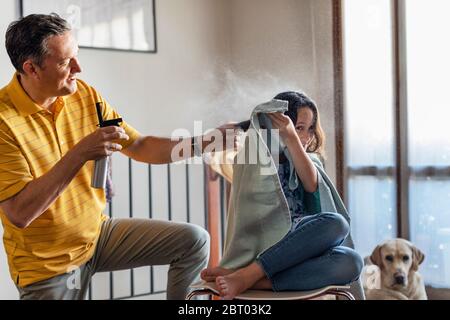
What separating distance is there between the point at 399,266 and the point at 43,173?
3.08 feet

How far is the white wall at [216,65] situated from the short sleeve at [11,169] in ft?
1.52

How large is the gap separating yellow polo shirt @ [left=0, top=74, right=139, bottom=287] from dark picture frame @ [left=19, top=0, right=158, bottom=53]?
0.29 metres

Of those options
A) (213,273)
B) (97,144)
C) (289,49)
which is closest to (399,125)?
(289,49)

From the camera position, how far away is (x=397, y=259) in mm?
1626

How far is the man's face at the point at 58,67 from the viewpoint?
1269 millimetres

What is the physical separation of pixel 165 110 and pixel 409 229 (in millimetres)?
775

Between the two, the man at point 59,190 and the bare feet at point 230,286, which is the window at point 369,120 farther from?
the bare feet at point 230,286

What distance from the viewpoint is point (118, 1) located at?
1.64m

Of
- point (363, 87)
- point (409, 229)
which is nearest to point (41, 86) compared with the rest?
point (363, 87)

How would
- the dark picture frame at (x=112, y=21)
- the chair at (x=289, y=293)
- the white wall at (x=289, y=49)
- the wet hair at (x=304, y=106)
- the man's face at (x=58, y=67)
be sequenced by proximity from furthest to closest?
the white wall at (x=289, y=49)
the dark picture frame at (x=112, y=21)
the wet hair at (x=304, y=106)
the man's face at (x=58, y=67)
the chair at (x=289, y=293)

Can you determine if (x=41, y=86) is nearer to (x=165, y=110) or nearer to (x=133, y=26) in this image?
(x=133, y=26)

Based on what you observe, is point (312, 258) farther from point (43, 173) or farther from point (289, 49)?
point (289, 49)

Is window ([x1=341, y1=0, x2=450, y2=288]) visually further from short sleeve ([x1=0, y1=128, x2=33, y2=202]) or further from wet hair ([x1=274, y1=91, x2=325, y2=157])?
short sleeve ([x1=0, y1=128, x2=33, y2=202])

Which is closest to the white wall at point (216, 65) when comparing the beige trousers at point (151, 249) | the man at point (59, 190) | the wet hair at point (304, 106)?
the wet hair at point (304, 106)
